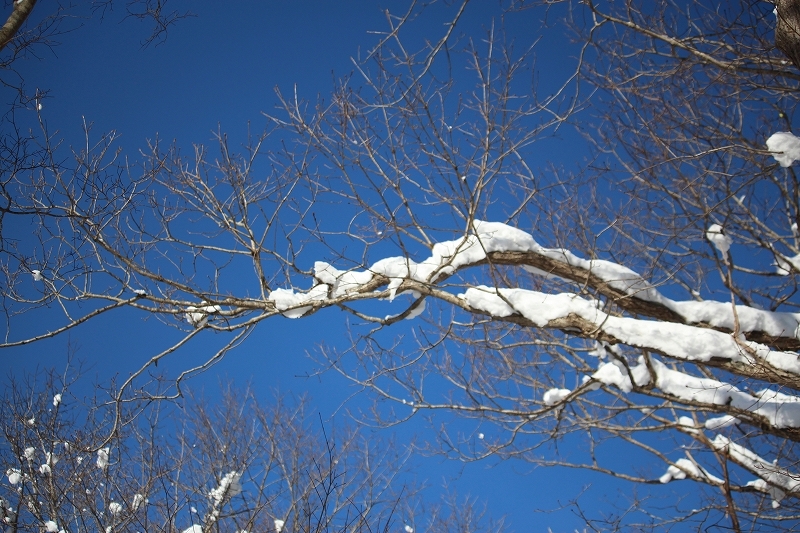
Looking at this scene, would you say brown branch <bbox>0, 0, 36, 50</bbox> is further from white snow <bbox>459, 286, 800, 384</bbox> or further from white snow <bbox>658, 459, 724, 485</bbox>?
white snow <bbox>658, 459, 724, 485</bbox>

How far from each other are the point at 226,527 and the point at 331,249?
5751 millimetres

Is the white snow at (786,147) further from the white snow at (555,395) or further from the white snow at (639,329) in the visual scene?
the white snow at (555,395)

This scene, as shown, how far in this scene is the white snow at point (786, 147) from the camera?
342 centimetres

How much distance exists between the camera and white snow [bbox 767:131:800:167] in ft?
11.2

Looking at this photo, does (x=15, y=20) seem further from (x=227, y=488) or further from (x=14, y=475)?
(x=227, y=488)

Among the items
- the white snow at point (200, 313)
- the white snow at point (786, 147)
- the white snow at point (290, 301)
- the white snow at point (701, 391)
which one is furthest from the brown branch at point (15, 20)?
the white snow at point (786, 147)

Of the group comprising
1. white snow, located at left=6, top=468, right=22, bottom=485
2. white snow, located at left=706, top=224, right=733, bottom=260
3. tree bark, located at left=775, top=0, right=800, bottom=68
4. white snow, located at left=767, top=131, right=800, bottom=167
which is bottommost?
white snow, located at left=6, top=468, right=22, bottom=485

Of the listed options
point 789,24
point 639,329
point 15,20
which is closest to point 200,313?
point 15,20

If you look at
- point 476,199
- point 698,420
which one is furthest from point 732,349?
point 698,420

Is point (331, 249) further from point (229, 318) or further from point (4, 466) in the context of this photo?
point (4, 466)

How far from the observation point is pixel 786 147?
3.45 meters

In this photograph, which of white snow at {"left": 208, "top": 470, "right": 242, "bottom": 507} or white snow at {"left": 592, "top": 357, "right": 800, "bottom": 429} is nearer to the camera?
white snow at {"left": 592, "top": 357, "right": 800, "bottom": 429}

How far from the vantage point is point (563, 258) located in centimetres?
384

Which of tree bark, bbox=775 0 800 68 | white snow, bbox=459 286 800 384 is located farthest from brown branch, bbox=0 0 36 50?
tree bark, bbox=775 0 800 68
